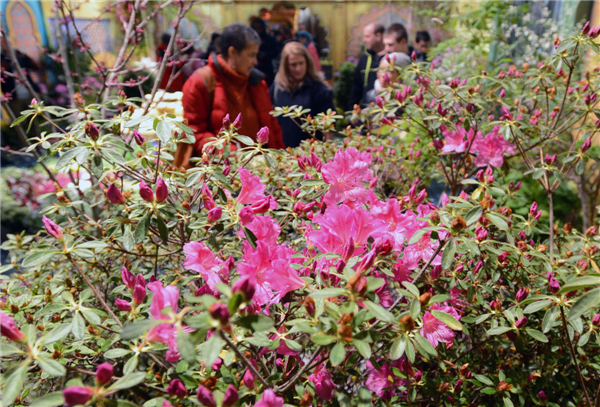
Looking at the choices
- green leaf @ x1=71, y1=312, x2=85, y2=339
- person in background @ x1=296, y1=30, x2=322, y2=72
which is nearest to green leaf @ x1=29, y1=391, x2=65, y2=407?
green leaf @ x1=71, y1=312, x2=85, y2=339

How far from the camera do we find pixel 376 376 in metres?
0.88

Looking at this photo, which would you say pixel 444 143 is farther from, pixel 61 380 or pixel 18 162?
pixel 18 162

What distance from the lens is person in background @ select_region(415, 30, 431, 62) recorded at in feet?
13.4


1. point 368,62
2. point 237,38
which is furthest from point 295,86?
point 237,38

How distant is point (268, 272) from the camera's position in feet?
2.08

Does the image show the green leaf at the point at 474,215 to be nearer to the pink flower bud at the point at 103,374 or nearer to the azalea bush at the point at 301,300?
the azalea bush at the point at 301,300

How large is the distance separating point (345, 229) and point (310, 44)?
362 cm

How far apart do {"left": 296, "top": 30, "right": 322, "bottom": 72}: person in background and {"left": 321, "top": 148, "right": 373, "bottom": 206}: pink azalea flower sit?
11.0 feet

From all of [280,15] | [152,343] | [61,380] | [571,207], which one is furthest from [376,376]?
[280,15]

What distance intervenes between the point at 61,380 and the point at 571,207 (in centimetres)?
327

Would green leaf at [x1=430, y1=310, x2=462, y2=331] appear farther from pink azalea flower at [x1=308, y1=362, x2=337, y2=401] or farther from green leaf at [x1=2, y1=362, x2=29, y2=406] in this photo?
green leaf at [x1=2, y1=362, x2=29, y2=406]

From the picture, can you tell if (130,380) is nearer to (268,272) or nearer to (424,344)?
(268,272)

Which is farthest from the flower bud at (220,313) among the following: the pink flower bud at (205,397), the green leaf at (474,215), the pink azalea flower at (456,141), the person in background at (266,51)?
the person in background at (266,51)

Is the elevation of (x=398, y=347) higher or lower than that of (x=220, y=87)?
lower
